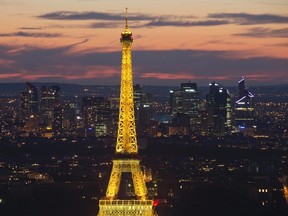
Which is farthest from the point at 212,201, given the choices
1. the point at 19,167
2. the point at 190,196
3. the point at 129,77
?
the point at 19,167

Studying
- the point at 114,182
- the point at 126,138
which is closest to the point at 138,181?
the point at 114,182

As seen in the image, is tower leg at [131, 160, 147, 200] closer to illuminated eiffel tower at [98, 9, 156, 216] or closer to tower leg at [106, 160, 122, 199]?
illuminated eiffel tower at [98, 9, 156, 216]

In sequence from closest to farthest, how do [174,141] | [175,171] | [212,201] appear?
[212,201]
[175,171]
[174,141]

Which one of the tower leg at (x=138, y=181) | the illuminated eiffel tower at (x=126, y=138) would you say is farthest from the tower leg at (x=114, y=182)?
the tower leg at (x=138, y=181)

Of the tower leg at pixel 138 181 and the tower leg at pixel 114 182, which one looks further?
the tower leg at pixel 114 182

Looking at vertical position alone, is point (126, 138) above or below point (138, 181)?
above

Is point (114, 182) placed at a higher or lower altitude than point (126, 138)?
lower

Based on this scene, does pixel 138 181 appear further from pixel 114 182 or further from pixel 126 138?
pixel 126 138

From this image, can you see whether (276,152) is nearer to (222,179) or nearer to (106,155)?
(106,155)

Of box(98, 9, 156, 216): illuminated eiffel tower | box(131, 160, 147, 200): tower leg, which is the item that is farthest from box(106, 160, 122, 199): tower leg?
box(131, 160, 147, 200): tower leg

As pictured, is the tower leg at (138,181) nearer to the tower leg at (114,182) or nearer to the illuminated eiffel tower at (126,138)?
the illuminated eiffel tower at (126,138)

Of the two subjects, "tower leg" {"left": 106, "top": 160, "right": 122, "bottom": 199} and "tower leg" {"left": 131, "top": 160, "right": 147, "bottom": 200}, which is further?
"tower leg" {"left": 106, "top": 160, "right": 122, "bottom": 199}
